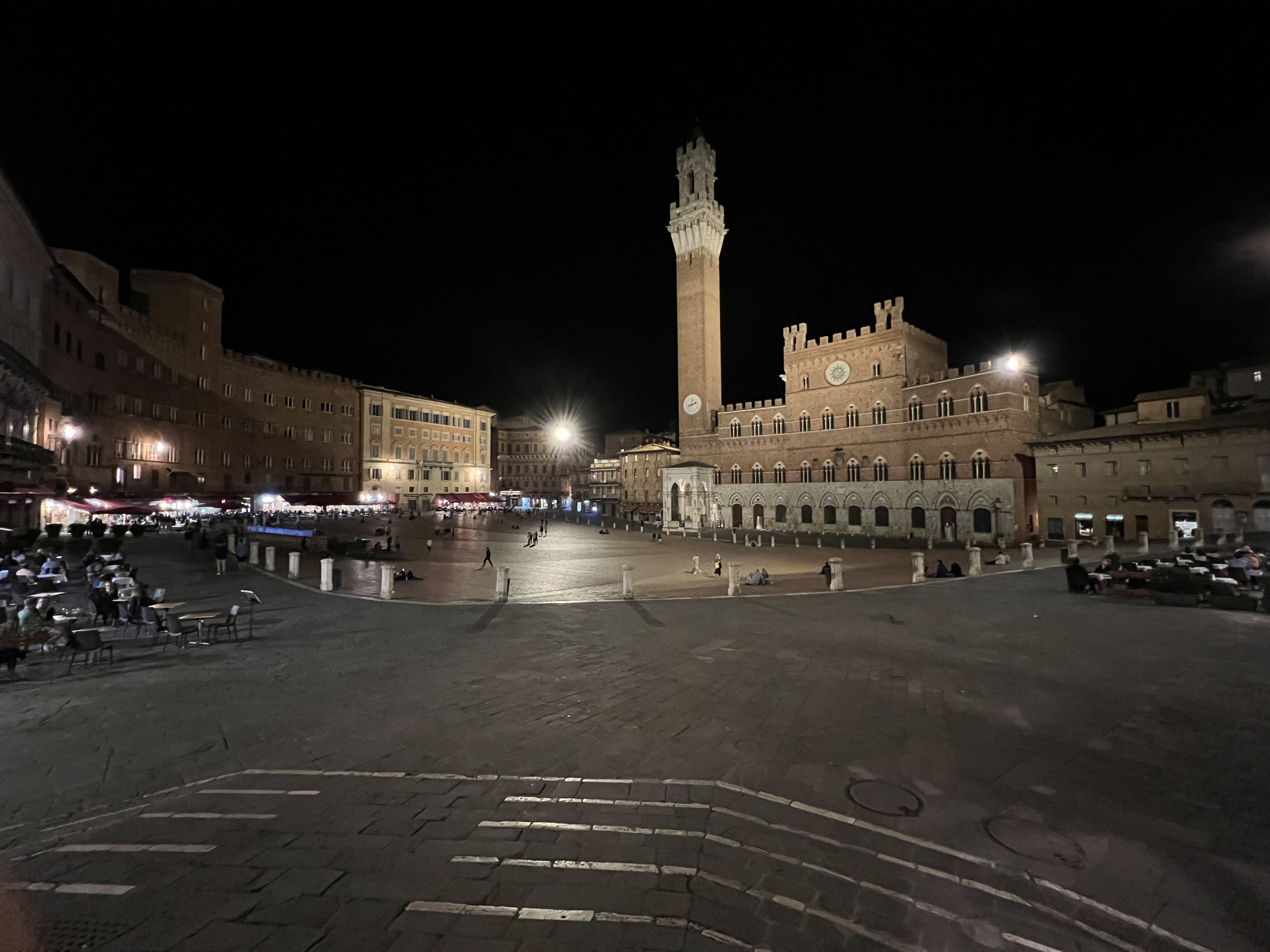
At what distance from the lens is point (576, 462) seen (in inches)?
3880

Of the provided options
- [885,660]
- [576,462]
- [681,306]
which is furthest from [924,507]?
[576,462]

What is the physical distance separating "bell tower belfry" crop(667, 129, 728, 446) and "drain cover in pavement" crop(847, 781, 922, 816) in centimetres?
4638

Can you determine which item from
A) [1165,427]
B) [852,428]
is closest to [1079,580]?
[1165,427]

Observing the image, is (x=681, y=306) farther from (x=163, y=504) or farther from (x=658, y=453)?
(x=163, y=504)

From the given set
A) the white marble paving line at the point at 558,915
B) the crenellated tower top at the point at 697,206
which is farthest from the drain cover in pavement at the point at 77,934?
the crenellated tower top at the point at 697,206

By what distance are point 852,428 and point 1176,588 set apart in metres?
30.9

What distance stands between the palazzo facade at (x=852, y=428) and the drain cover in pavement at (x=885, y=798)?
107 feet

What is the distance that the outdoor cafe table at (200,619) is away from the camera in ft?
30.7

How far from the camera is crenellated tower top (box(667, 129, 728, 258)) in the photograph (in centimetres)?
4888

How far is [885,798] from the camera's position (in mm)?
4590

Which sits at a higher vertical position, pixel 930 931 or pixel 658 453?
pixel 658 453

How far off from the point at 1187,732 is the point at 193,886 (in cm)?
911

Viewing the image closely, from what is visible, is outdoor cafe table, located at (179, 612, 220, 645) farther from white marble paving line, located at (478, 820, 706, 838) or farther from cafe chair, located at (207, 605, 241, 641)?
white marble paving line, located at (478, 820, 706, 838)

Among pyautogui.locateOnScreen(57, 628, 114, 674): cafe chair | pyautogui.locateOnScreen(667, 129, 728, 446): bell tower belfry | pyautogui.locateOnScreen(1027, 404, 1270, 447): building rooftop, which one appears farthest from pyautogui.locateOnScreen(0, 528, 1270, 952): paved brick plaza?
pyautogui.locateOnScreen(667, 129, 728, 446): bell tower belfry
